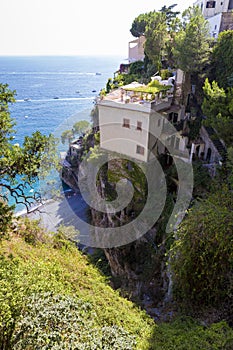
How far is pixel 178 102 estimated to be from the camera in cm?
1786

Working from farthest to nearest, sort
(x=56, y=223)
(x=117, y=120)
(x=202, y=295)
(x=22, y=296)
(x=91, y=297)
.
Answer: (x=56, y=223) < (x=117, y=120) < (x=202, y=295) < (x=91, y=297) < (x=22, y=296)

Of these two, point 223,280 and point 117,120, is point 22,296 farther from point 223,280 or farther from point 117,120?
point 117,120

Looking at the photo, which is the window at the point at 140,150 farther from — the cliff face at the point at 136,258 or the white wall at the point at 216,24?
the white wall at the point at 216,24

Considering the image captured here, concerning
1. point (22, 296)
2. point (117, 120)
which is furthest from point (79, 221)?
point (22, 296)

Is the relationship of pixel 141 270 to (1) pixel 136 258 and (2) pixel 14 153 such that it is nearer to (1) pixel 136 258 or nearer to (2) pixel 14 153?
(1) pixel 136 258

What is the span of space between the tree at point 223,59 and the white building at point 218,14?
1025 cm

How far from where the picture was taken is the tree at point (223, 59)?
1556cm

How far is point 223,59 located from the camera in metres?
16.1

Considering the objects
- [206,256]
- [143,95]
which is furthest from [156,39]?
[206,256]

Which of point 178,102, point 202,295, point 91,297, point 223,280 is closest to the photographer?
point 91,297

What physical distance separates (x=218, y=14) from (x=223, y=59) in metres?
13.9

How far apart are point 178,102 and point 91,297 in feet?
49.8

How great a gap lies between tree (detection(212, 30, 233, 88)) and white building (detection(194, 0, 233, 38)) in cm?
1025

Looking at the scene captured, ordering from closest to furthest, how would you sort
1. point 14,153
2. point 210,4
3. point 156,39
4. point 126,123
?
point 14,153 < point 126,123 < point 156,39 < point 210,4
